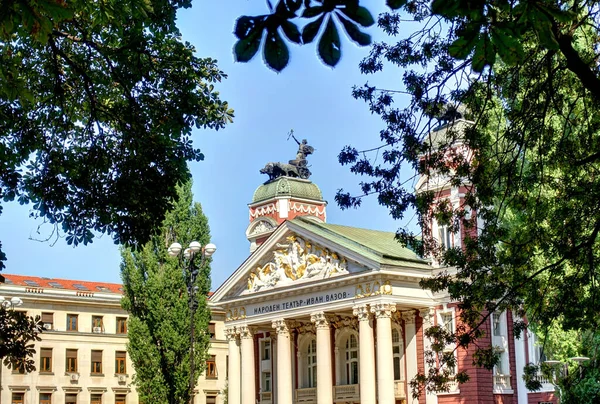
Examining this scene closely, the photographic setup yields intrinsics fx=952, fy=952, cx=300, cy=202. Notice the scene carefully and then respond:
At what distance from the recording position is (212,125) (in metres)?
15.3

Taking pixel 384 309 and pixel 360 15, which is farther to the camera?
pixel 384 309

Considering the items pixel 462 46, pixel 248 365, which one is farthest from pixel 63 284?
pixel 462 46

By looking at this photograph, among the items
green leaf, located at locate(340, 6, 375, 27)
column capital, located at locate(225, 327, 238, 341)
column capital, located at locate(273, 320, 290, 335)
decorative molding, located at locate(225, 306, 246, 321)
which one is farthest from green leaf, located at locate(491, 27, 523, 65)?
column capital, located at locate(225, 327, 238, 341)

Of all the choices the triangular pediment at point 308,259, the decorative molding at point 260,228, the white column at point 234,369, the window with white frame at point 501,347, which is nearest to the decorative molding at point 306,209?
the decorative molding at point 260,228

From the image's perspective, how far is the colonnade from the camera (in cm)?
3684

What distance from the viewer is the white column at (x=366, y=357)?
3700cm

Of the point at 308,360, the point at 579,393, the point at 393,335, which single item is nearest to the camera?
the point at 579,393

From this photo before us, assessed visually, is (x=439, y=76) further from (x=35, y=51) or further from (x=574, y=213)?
(x=35, y=51)

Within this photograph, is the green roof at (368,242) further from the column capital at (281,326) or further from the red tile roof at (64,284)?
the red tile roof at (64,284)

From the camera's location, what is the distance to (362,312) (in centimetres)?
3769

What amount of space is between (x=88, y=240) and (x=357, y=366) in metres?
28.0

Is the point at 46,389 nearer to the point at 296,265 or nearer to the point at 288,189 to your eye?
the point at 288,189

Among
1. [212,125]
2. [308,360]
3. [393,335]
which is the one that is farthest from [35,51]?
[308,360]

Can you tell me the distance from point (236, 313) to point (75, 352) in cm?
1369
